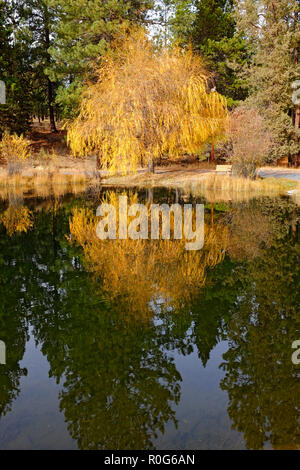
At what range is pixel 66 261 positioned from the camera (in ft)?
25.6

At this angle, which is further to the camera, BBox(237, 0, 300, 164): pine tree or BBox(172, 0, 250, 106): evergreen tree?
BBox(172, 0, 250, 106): evergreen tree

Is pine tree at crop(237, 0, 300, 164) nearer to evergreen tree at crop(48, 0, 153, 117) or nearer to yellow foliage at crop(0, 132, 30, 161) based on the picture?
evergreen tree at crop(48, 0, 153, 117)

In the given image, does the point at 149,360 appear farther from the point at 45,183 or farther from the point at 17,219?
the point at 45,183

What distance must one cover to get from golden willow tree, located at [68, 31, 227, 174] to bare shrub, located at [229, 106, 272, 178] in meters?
1.66

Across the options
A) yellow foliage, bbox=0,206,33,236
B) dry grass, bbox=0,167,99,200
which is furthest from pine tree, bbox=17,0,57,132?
yellow foliage, bbox=0,206,33,236

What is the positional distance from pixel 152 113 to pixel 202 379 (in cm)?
1502

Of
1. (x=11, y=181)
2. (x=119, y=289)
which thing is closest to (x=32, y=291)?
(x=119, y=289)

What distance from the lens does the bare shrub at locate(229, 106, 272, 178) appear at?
18.7 metres

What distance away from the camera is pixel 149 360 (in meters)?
4.24

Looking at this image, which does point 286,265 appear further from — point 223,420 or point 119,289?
point 223,420
